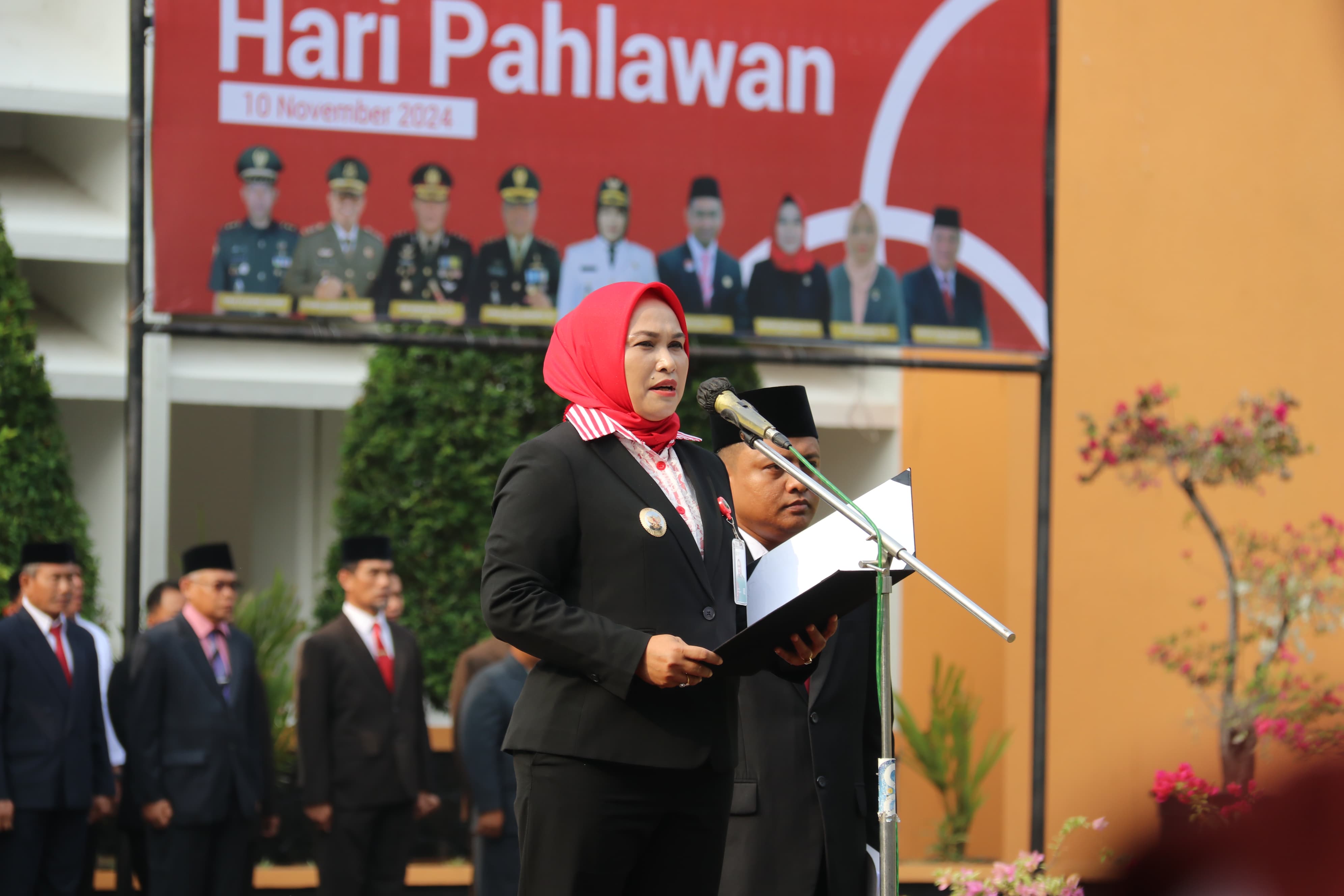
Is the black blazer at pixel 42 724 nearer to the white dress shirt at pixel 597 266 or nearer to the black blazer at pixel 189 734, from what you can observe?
the black blazer at pixel 189 734

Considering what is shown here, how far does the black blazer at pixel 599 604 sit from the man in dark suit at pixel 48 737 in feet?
13.9

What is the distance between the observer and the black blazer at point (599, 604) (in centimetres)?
224

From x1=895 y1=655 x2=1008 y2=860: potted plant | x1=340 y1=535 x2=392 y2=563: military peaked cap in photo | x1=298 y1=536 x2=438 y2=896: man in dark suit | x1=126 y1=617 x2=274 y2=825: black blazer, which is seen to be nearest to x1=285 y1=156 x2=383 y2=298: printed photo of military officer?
x1=340 y1=535 x2=392 y2=563: military peaked cap in photo

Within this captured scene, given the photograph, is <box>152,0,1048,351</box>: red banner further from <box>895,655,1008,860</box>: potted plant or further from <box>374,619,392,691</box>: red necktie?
<box>895,655,1008,860</box>: potted plant

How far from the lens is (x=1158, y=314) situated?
27.1 ft

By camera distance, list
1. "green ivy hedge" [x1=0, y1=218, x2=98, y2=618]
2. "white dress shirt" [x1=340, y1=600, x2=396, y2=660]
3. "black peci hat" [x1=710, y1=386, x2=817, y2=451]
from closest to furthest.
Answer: "black peci hat" [x1=710, y1=386, x2=817, y2=451], "white dress shirt" [x1=340, y1=600, x2=396, y2=660], "green ivy hedge" [x1=0, y1=218, x2=98, y2=618]

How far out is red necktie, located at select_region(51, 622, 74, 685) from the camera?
19.9 feet

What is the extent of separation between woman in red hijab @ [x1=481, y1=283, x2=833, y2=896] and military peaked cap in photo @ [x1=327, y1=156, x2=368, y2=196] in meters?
3.39

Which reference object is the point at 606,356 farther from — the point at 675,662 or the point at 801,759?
the point at 801,759

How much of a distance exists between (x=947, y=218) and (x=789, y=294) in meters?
0.76

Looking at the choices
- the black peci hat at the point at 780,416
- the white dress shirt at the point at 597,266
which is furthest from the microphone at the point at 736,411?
the white dress shirt at the point at 597,266

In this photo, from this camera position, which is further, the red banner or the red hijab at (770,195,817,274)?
the red hijab at (770,195,817,274)

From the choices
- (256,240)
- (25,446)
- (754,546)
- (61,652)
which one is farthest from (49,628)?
(754,546)

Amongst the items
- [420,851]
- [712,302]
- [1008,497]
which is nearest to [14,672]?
[420,851]
